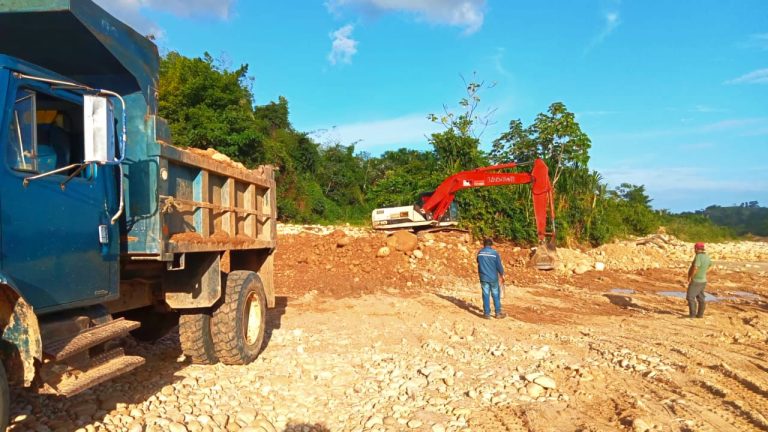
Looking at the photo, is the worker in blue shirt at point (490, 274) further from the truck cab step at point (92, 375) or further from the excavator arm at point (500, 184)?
the truck cab step at point (92, 375)

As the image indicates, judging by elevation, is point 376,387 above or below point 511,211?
below

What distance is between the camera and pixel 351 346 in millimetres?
7281

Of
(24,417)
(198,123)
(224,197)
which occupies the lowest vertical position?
(24,417)

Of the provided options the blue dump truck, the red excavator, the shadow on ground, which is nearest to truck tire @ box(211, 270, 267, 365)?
the blue dump truck

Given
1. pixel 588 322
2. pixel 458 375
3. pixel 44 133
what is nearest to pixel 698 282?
pixel 588 322

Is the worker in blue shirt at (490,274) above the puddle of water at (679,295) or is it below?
above

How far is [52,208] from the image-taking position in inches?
141

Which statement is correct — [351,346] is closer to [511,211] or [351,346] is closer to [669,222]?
[511,211]

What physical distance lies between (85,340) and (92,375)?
24cm

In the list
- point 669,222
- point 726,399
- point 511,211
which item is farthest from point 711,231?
point 726,399

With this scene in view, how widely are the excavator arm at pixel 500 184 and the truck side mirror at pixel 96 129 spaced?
Answer: 10.7 meters

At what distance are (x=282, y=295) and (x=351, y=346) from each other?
5533mm

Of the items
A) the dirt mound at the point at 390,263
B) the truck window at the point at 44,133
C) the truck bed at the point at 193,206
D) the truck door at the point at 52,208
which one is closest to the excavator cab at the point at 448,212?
the dirt mound at the point at 390,263

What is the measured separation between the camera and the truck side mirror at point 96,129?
3.33m
